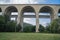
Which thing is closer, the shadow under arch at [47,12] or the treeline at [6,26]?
the treeline at [6,26]

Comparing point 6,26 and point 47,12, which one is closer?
point 6,26

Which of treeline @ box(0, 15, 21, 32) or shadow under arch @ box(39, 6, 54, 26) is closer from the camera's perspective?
treeline @ box(0, 15, 21, 32)

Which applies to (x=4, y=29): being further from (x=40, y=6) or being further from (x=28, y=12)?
(x=28, y=12)

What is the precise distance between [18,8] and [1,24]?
9.27m

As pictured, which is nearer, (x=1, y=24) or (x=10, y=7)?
(x=1, y=24)

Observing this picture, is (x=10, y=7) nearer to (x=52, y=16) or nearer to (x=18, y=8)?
(x=18, y=8)

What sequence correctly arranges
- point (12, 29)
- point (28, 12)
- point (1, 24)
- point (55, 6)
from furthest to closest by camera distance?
point (28, 12) < point (55, 6) < point (12, 29) < point (1, 24)

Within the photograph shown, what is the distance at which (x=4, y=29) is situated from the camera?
127 ft

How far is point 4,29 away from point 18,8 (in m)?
9.55

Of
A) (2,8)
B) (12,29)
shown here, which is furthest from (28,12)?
(12,29)

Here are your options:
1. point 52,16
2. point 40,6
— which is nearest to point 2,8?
point 40,6

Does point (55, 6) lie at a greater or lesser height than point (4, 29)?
greater

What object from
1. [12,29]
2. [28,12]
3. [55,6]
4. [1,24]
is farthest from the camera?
[28,12]

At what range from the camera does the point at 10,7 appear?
47.7 meters
